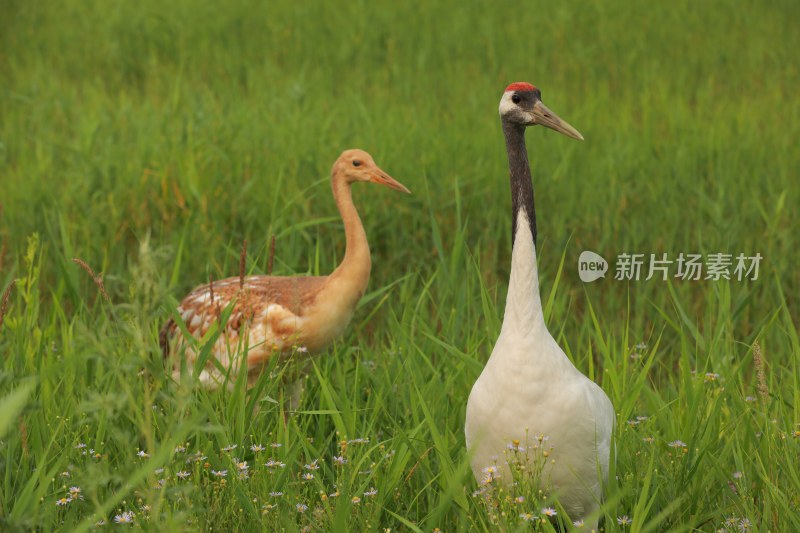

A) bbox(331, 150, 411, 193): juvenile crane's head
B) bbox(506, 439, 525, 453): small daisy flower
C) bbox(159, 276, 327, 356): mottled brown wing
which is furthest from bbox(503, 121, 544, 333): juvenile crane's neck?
bbox(331, 150, 411, 193): juvenile crane's head

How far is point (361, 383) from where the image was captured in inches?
164

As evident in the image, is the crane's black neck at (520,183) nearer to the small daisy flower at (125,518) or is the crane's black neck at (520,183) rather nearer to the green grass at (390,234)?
the green grass at (390,234)

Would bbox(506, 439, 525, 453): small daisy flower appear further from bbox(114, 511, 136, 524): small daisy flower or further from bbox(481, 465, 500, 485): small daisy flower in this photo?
bbox(114, 511, 136, 524): small daisy flower

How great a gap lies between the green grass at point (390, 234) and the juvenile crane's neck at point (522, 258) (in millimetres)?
453

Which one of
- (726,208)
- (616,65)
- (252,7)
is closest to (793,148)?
(726,208)

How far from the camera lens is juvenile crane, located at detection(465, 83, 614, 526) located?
295 centimetres

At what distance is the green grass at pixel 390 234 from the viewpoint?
3.14m

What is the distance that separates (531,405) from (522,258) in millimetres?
435

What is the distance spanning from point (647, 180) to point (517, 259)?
3.91m

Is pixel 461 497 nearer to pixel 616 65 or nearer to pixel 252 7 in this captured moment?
pixel 616 65

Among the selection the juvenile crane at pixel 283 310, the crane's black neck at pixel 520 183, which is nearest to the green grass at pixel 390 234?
the juvenile crane at pixel 283 310

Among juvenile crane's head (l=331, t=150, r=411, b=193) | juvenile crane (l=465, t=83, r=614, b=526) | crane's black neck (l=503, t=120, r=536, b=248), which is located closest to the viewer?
juvenile crane (l=465, t=83, r=614, b=526)

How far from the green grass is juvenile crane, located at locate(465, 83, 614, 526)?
0.13m

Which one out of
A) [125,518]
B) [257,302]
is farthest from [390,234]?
[125,518]
